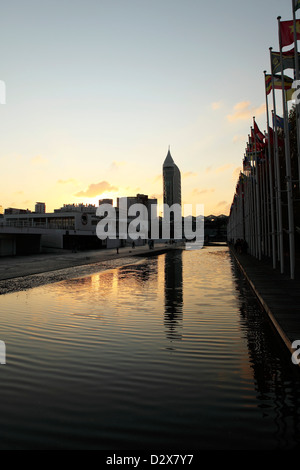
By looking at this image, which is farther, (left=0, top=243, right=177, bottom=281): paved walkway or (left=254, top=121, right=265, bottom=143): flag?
(left=254, top=121, right=265, bottom=143): flag

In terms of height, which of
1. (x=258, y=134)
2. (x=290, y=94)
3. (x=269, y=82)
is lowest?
(x=290, y=94)

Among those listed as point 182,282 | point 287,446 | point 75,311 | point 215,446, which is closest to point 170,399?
point 215,446

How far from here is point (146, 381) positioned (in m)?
5.71

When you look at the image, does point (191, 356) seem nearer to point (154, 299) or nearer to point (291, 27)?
point (154, 299)

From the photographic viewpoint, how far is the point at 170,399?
501 centimetres

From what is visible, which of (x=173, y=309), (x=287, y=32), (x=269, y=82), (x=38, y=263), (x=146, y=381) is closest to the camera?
(x=146, y=381)

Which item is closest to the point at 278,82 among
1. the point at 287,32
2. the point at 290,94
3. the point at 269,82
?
the point at 269,82

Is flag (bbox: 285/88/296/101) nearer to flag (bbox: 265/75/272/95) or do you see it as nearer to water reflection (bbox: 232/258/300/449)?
flag (bbox: 265/75/272/95)

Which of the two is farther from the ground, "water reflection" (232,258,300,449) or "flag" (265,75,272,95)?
"flag" (265,75,272,95)

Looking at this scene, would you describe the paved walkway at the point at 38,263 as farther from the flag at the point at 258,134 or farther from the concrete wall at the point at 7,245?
the flag at the point at 258,134

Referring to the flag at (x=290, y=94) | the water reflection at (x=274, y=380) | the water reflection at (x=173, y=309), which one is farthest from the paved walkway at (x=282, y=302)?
the flag at (x=290, y=94)

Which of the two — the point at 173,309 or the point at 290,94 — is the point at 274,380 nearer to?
the point at 173,309

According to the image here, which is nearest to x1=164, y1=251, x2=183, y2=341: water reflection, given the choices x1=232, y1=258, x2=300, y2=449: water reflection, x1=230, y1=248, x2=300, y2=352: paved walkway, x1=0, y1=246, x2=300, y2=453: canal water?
x1=0, y1=246, x2=300, y2=453: canal water

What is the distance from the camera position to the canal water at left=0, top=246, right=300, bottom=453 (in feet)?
13.4
